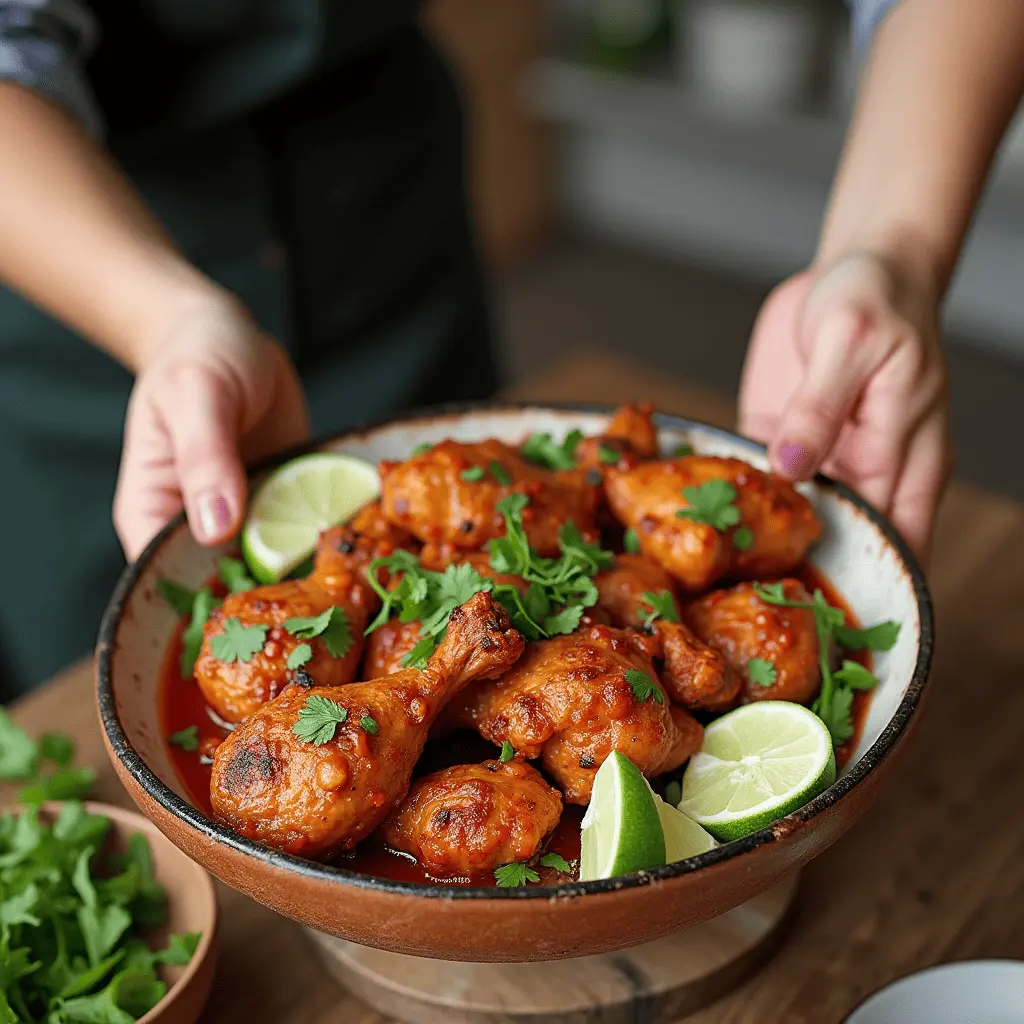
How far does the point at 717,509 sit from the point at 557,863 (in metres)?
0.48

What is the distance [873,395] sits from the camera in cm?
157

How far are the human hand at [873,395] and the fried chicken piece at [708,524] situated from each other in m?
0.05

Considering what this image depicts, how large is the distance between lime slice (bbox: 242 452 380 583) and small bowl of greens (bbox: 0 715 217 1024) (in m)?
0.35

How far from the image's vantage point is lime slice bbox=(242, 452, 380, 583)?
1.48 metres

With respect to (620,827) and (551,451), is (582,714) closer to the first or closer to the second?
(620,827)

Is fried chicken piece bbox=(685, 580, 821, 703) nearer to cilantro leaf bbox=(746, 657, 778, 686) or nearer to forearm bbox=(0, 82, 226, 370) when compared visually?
cilantro leaf bbox=(746, 657, 778, 686)

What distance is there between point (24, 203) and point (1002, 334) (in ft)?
15.2

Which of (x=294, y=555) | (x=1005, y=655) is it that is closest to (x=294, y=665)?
(x=294, y=555)

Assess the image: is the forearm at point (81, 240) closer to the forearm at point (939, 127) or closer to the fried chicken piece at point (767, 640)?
the fried chicken piece at point (767, 640)

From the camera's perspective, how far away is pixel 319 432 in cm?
243

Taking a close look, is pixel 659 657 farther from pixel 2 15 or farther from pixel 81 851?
pixel 2 15

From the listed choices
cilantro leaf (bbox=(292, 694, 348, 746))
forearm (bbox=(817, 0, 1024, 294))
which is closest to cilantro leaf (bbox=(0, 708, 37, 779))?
cilantro leaf (bbox=(292, 694, 348, 746))

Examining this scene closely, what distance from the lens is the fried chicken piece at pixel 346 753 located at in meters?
1.06

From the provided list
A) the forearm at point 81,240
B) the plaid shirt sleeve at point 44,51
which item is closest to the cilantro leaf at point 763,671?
the forearm at point 81,240
